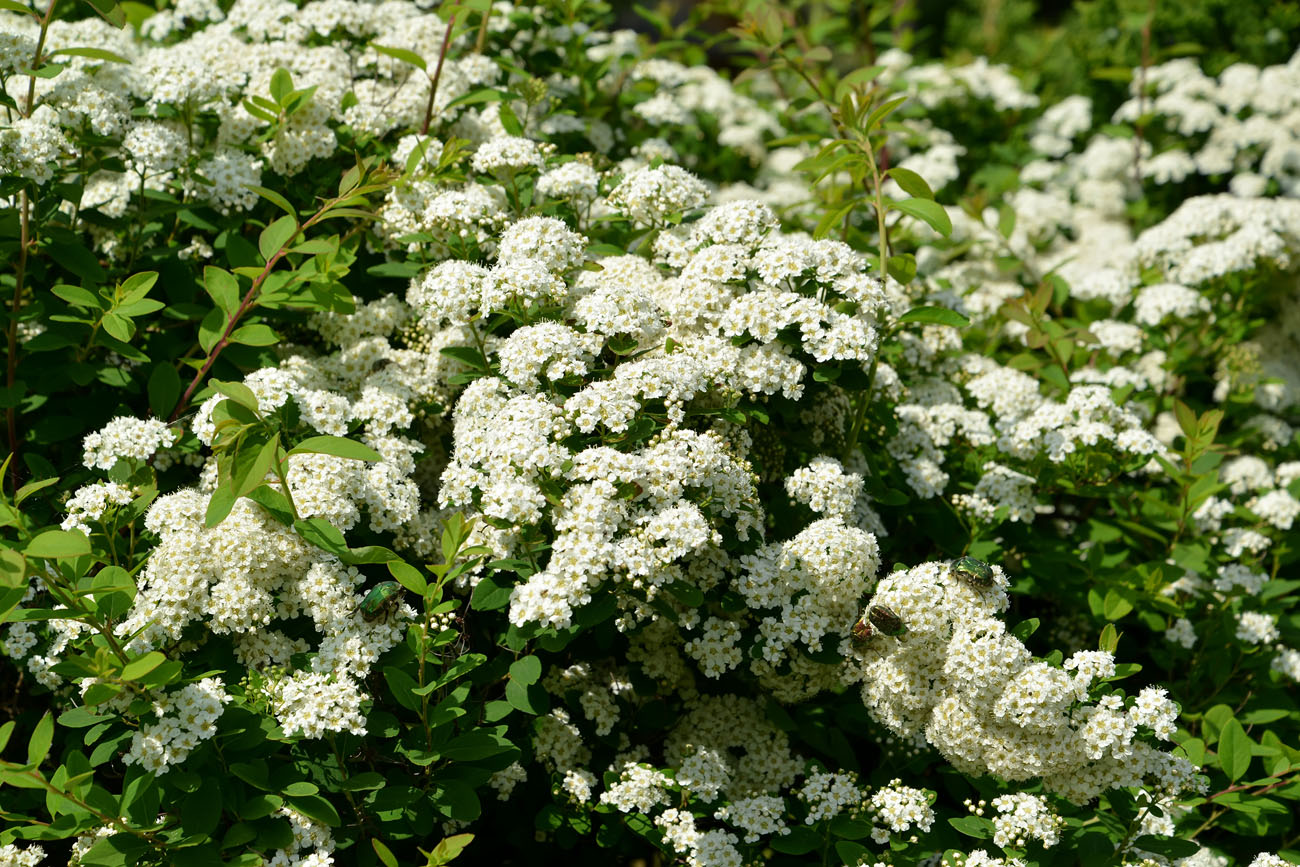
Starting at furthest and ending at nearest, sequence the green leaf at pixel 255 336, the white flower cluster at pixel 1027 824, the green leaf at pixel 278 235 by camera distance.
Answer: the green leaf at pixel 278 235 → the green leaf at pixel 255 336 → the white flower cluster at pixel 1027 824

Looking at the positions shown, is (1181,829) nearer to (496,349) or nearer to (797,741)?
(797,741)

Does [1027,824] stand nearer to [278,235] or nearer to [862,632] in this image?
[862,632]

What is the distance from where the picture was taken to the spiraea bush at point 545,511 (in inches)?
115

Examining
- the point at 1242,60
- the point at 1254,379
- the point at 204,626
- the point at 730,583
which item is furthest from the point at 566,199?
Answer: the point at 1242,60

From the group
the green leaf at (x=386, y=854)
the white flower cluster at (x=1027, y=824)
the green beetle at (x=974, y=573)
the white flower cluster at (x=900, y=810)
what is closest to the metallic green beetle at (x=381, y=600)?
the green leaf at (x=386, y=854)

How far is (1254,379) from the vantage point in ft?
16.5

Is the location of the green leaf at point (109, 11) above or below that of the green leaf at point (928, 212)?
above

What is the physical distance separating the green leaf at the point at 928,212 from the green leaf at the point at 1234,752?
5.67ft

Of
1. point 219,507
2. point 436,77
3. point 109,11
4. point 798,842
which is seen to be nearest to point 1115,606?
point 798,842

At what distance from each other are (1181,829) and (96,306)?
12.0 ft

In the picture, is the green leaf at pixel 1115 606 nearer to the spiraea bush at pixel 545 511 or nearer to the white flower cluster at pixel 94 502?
the spiraea bush at pixel 545 511

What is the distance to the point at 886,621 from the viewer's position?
3.05 metres

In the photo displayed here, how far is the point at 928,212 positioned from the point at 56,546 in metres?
2.66

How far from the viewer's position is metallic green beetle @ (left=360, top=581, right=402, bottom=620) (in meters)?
3.00
